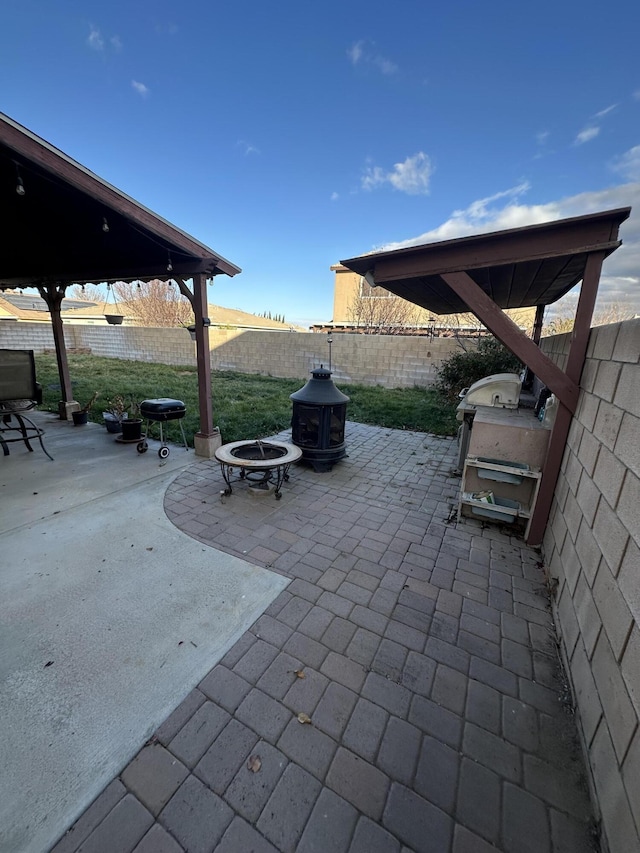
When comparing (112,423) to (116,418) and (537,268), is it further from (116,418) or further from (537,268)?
(537,268)

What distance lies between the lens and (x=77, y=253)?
184 inches

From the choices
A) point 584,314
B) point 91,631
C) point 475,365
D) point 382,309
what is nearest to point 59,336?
point 91,631

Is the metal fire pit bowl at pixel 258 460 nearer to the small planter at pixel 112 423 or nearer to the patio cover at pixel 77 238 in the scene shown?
the patio cover at pixel 77 238

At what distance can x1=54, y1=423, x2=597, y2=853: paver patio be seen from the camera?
1168 millimetres

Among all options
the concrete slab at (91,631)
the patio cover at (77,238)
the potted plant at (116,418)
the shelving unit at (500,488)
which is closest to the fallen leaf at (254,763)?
the concrete slab at (91,631)

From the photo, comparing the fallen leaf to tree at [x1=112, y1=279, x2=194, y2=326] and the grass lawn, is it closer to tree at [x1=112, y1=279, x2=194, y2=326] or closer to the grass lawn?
the grass lawn

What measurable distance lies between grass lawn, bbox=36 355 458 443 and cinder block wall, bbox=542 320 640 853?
4.12 m

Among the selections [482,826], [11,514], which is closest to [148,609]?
[482,826]

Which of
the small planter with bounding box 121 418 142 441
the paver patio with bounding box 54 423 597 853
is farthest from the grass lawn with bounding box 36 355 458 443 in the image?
the paver patio with bounding box 54 423 597 853

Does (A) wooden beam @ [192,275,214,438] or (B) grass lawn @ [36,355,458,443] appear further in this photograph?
(B) grass lawn @ [36,355,458,443]

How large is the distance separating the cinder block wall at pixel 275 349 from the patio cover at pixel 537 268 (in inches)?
243

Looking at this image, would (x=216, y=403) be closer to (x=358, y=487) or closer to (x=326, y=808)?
(x=358, y=487)

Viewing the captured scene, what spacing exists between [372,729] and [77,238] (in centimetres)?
545

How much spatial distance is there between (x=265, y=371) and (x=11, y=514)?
30.7 feet
